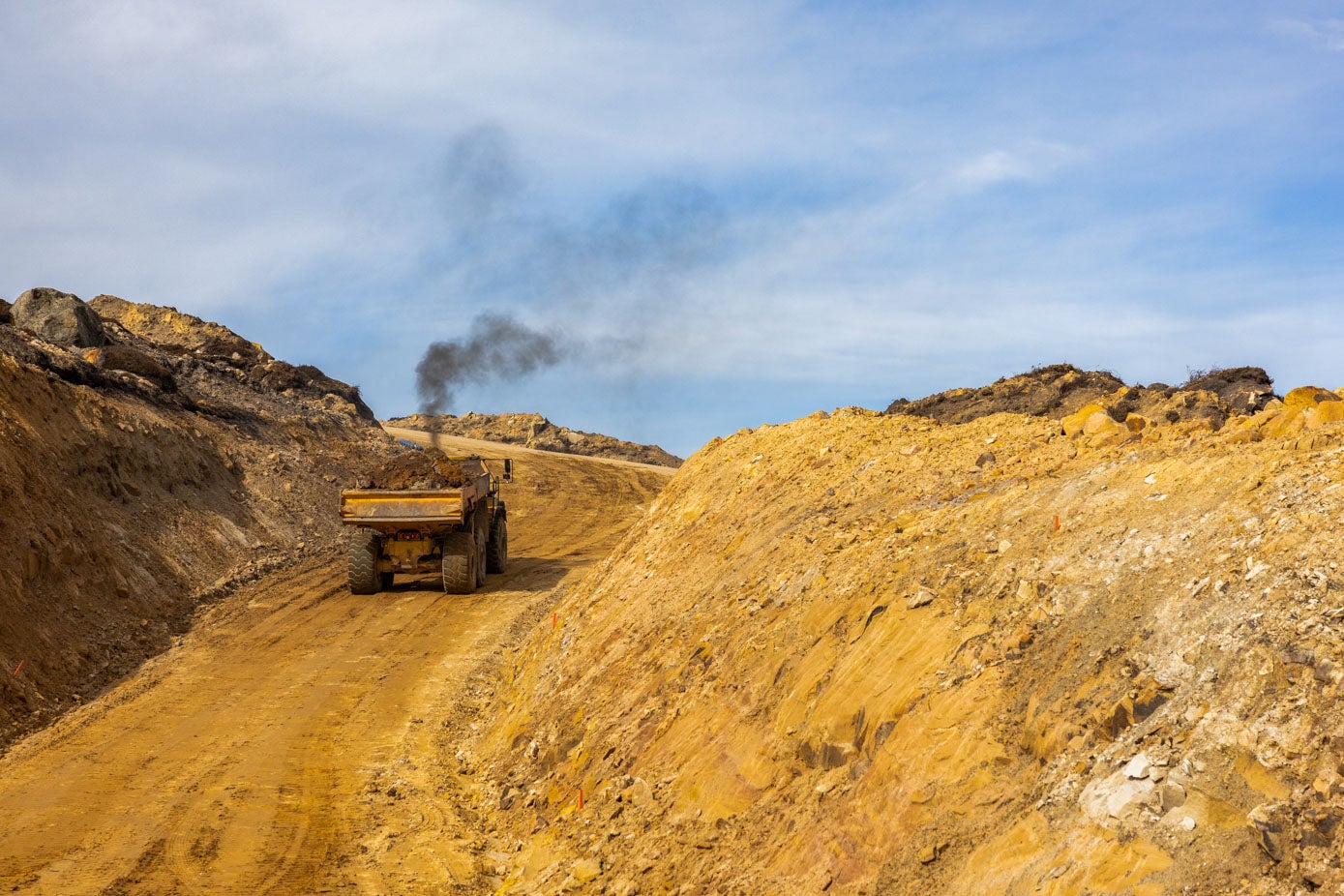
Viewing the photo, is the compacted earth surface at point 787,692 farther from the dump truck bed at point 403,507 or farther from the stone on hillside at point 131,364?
the stone on hillside at point 131,364

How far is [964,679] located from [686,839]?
2153 mm

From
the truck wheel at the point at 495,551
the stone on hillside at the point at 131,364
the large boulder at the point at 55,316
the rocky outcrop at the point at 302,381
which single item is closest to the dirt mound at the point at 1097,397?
the truck wheel at the point at 495,551

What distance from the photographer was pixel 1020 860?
5219mm

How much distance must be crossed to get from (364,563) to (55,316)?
16531 millimetres

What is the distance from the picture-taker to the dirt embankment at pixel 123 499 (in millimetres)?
14961

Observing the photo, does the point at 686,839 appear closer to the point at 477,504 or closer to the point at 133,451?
the point at 477,504

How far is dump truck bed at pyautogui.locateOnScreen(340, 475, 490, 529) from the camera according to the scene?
64.0 ft

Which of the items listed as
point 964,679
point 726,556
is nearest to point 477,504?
point 726,556

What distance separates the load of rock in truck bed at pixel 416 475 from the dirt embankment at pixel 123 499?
3399 millimetres

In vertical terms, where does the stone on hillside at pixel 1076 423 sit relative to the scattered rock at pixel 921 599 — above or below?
above

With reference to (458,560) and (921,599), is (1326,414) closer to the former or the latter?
(921,599)

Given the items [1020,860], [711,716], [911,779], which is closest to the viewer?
[1020,860]

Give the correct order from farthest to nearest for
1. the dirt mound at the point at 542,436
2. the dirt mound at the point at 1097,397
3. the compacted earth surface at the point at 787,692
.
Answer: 1. the dirt mound at the point at 542,436
2. the dirt mound at the point at 1097,397
3. the compacted earth surface at the point at 787,692

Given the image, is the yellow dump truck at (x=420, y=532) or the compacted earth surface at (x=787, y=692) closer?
the compacted earth surface at (x=787, y=692)
